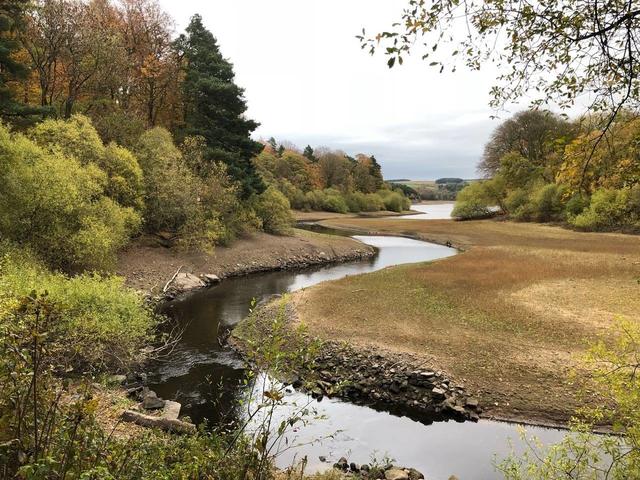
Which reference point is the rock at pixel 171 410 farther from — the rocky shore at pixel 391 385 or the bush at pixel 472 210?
the bush at pixel 472 210

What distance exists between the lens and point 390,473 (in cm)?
959

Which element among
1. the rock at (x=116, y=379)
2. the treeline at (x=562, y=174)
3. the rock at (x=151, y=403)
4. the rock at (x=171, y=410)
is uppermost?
the treeline at (x=562, y=174)

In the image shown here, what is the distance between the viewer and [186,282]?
95.6ft

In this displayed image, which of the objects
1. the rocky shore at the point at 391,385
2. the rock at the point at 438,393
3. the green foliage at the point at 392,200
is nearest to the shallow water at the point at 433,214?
the green foliage at the point at 392,200

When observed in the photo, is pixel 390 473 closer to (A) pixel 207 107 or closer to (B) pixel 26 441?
(B) pixel 26 441

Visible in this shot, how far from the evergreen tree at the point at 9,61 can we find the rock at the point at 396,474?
95.8ft

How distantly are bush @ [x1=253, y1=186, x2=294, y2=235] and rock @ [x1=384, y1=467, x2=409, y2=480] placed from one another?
122 ft

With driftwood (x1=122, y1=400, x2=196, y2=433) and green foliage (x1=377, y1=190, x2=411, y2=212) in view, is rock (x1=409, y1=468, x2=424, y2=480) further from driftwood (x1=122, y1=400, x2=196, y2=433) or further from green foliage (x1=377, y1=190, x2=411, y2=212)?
green foliage (x1=377, y1=190, x2=411, y2=212)

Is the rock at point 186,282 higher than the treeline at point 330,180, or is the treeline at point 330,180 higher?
the treeline at point 330,180

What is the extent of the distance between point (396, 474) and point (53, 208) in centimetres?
2092

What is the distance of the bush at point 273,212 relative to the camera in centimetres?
4538

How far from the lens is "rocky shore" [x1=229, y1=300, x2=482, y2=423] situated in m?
12.9

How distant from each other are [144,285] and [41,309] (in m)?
24.8

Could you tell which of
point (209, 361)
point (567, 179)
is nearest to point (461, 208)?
point (209, 361)
